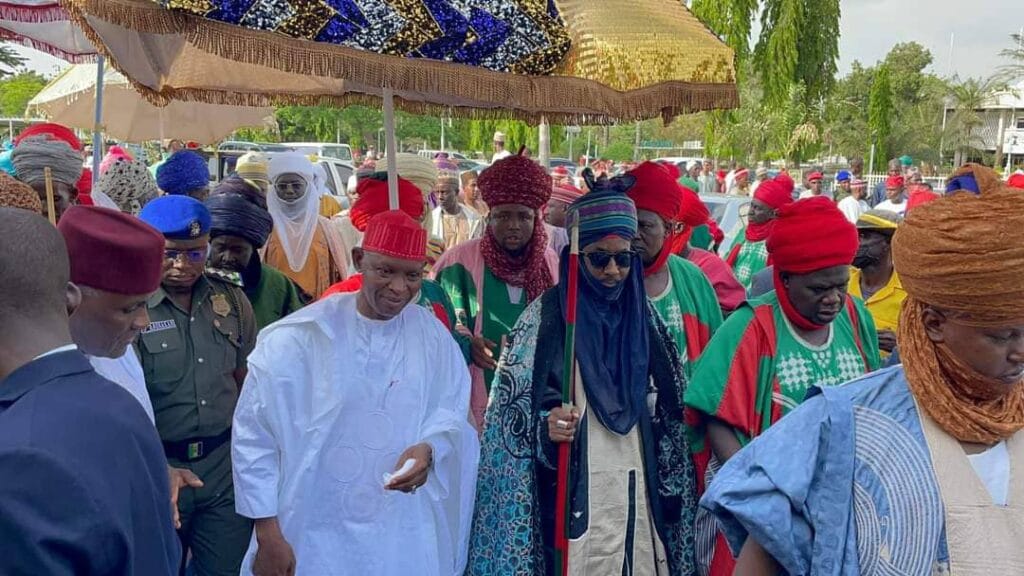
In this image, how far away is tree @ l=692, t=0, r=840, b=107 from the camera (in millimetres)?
15906

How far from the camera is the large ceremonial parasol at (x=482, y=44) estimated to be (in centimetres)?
249

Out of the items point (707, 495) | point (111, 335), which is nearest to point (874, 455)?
point (707, 495)

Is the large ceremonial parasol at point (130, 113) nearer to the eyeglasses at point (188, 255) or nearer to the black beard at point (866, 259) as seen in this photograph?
the eyeglasses at point (188, 255)

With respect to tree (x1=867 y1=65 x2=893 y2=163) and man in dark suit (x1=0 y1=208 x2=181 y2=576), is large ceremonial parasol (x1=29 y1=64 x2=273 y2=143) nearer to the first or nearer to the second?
man in dark suit (x1=0 y1=208 x2=181 y2=576)

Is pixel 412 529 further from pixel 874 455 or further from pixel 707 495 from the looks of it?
pixel 874 455

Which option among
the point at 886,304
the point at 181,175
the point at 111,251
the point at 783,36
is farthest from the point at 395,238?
the point at 783,36

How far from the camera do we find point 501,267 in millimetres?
4387

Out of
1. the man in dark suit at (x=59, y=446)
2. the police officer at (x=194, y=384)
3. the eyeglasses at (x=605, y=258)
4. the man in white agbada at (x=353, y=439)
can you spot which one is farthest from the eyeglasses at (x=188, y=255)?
the man in dark suit at (x=59, y=446)

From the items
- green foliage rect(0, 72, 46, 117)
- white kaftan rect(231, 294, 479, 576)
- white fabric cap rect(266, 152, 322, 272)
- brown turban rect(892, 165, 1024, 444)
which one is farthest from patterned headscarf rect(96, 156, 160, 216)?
green foliage rect(0, 72, 46, 117)

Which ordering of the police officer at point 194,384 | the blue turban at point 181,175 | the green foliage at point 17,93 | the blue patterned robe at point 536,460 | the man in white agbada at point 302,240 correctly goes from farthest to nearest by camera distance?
the green foliage at point 17,93 < the blue turban at point 181,175 < the man in white agbada at point 302,240 < the police officer at point 194,384 < the blue patterned robe at point 536,460

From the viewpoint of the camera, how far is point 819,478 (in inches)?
74.4

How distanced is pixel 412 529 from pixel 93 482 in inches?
69.2

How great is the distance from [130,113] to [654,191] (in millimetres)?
5195

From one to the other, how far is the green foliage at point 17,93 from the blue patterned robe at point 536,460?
38.9 metres
